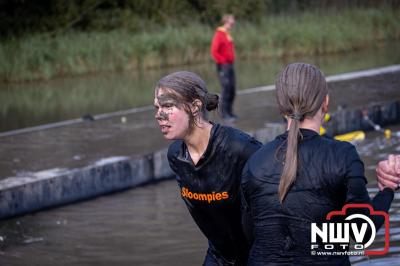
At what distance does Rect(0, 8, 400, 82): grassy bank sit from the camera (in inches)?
995

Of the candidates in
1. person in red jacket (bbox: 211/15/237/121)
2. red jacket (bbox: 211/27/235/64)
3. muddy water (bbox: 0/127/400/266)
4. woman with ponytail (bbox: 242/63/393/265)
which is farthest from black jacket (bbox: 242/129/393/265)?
red jacket (bbox: 211/27/235/64)

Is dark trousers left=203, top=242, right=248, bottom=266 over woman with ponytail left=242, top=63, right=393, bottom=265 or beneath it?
beneath

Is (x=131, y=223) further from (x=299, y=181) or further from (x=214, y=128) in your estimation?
(x=299, y=181)

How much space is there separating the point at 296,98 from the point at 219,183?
93 cm

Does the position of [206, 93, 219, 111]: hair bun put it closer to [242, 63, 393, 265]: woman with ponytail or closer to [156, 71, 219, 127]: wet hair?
[156, 71, 219, 127]: wet hair

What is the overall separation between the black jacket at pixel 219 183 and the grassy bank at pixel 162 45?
2039 cm

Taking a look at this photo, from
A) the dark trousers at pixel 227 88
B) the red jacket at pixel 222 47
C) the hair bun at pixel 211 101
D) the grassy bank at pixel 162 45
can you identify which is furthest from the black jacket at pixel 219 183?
the grassy bank at pixel 162 45

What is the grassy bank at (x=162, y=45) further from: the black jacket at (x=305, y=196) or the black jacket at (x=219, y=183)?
the black jacket at (x=305, y=196)

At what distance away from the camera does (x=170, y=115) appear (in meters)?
4.56

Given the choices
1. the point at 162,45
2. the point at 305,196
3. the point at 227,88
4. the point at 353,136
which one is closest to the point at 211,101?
the point at 305,196

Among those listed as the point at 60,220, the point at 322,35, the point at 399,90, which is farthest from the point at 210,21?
the point at 60,220

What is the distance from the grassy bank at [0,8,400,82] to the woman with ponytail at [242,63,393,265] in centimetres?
2126

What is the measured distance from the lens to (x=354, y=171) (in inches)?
145

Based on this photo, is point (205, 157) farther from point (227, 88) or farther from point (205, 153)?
point (227, 88)
